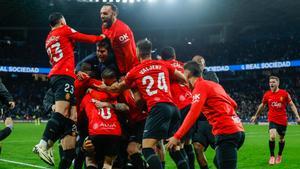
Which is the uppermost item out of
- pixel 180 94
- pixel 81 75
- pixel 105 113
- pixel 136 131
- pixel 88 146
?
pixel 81 75

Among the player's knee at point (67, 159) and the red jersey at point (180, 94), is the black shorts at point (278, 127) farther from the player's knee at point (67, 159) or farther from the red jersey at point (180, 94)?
the player's knee at point (67, 159)

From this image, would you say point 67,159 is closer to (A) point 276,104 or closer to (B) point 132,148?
(B) point 132,148

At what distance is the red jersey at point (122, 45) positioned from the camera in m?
7.28

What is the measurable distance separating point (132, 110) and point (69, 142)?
3.81 feet

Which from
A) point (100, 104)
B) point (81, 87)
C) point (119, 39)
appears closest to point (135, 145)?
point (100, 104)

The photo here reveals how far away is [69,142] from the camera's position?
713cm

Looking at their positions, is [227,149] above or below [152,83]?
below

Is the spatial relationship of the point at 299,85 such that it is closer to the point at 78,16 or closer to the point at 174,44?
the point at 174,44

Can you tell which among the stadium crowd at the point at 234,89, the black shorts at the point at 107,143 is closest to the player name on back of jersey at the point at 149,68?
A: the black shorts at the point at 107,143

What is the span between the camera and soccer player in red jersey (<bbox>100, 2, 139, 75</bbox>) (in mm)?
7281

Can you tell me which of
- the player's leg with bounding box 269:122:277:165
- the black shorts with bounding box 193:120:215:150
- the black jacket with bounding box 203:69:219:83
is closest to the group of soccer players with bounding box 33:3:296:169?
the black shorts with bounding box 193:120:215:150

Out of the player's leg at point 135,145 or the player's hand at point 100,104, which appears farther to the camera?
the player's leg at point 135,145

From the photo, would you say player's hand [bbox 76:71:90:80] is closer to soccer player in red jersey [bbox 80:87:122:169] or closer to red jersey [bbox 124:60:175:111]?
soccer player in red jersey [bbox 80:87:122:169]

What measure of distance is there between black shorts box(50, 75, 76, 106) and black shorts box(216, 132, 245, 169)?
2652 millimetres
